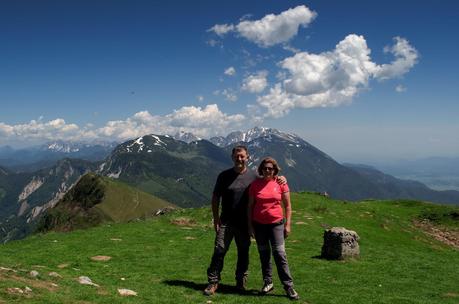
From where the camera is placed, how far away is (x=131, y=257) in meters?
22.0

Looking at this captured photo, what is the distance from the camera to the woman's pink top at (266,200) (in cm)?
1389

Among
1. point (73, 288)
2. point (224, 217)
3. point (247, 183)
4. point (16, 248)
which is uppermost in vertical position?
point (247, 183)

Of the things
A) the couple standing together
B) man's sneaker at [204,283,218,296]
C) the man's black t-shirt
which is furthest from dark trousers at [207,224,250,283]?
the man's black t-shirt

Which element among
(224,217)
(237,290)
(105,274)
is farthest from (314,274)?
(105,274)

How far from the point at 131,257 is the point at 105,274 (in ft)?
13.6

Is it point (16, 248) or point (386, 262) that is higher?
point (386, 262)

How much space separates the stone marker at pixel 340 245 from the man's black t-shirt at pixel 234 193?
9.72 metres

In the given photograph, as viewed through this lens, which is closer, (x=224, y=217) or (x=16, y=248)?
(x=224, y=217)

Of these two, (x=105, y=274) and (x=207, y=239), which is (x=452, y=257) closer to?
(x=207, y=239)

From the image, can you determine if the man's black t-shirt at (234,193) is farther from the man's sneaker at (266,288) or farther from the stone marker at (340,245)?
the stone marker at (340,245)

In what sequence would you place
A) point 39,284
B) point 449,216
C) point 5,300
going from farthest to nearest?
point 449,216 < point 39,284 < point 5,300

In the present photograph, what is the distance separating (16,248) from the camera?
25.7 metres

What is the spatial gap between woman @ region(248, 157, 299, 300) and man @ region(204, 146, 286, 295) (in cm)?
34

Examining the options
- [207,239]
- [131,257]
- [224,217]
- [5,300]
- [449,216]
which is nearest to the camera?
[5,300]
